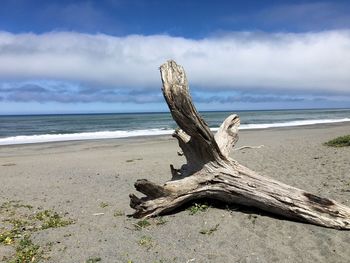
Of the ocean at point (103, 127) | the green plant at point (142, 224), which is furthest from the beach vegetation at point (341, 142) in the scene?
the ocean at point (103, 127)

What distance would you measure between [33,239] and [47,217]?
1.53 metres

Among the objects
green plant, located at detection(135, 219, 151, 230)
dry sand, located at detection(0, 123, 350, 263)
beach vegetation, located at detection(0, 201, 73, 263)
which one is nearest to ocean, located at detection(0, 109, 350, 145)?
dry sand, located at detection(0, 123, 350, 263)

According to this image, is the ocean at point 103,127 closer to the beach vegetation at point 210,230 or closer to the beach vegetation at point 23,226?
the beach vegetation at point 23,226

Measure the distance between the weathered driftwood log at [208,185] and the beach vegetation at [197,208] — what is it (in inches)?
7.9

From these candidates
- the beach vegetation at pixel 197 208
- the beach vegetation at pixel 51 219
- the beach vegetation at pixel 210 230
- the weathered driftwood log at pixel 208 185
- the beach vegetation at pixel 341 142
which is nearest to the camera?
the weathered driftwood log at pixel 208 185

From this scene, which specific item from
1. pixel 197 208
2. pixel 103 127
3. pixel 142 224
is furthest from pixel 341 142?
pixel 103 127

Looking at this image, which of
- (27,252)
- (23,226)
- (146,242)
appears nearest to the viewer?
(27,252)

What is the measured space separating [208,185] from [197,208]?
50 centimetres

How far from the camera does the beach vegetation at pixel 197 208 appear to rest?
714 cm

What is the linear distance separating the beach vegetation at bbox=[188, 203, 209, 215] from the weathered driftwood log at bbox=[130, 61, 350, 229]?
7.9 inches

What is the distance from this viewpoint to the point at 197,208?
722 centimetres

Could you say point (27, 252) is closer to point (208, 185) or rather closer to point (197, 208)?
point (197, 208)

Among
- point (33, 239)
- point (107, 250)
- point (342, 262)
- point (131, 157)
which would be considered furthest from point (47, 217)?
point (131, 157)

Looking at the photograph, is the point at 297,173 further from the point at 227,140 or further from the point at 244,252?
the point at 244,252
